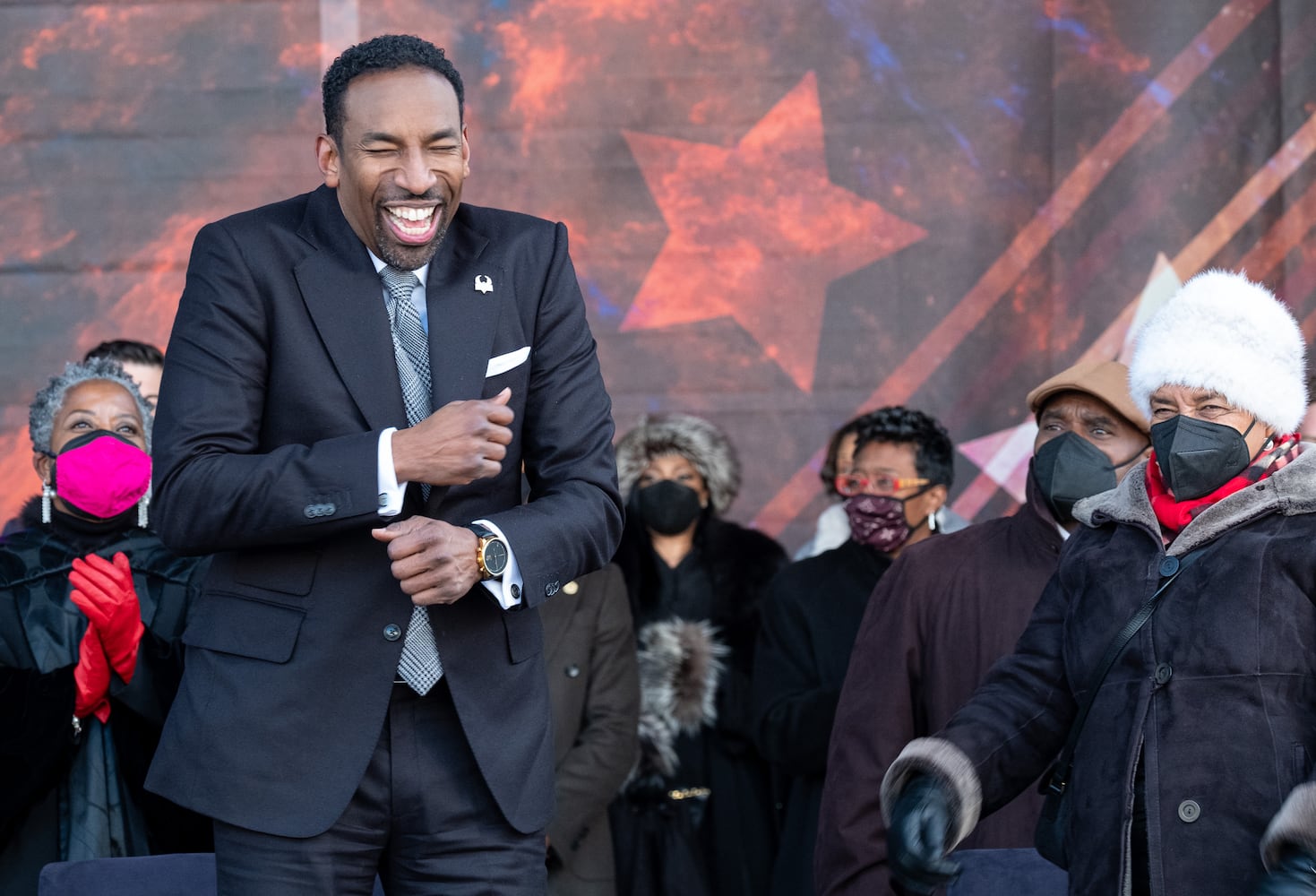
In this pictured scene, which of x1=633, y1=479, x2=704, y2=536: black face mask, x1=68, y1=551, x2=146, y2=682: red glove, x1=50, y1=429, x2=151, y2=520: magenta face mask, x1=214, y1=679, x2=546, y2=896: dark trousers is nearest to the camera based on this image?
x1=214, y1=679, x2=546, y2=896: dark trousers

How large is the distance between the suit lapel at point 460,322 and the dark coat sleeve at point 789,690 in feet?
Result: 7.36

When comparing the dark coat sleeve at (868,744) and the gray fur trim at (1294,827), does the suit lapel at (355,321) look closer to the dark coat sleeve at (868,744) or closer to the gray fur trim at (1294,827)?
the gray fur trim at (1294,827)

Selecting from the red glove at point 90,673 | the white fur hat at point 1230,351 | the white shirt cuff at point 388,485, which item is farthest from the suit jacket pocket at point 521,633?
the red glove at point 90,673

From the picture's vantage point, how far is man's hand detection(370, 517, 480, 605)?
2189mm

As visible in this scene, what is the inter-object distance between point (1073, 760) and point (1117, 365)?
1687 mm

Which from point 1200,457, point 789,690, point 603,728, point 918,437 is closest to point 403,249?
point 1200,457

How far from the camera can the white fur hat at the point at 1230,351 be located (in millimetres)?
2686

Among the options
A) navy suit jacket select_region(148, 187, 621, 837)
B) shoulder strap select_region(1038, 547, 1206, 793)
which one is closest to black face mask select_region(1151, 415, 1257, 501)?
shoulder strap select_region(1038, 547, 1206, 793)

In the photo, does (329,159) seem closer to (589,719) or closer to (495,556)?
(495,556)

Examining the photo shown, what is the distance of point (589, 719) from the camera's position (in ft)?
15.7

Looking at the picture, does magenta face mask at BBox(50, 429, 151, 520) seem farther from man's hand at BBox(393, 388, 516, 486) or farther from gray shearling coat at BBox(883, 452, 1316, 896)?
gray shearling coat at BBox(883, 452, 1316, 896)

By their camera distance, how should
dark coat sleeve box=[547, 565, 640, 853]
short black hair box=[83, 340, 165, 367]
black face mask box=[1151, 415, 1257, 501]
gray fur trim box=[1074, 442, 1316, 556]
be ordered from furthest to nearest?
short black hair box=[83, 340, 165, 367], dark coat sleeve box=[547, 565, 640, 853], black face mask box=[1151, 415, 1257, 501], gray fur trim box=[1074, 442, 1316, 556]

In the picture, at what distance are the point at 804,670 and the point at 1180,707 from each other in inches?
87.1

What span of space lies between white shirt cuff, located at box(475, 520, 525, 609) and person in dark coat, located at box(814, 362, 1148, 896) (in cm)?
153
